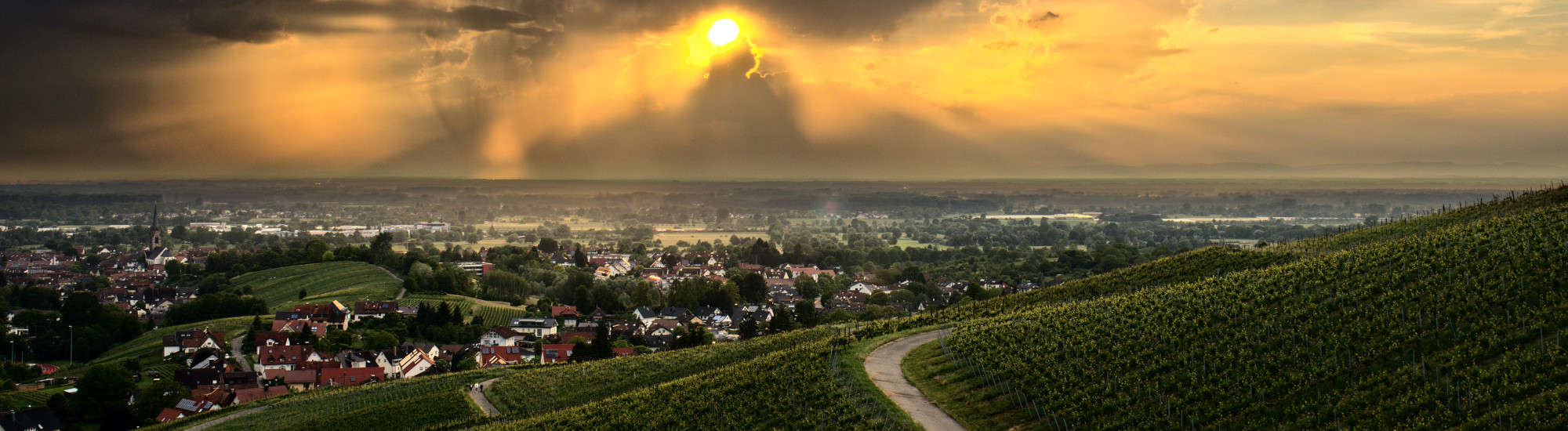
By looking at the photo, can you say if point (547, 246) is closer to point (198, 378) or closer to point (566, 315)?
point (566, 315)

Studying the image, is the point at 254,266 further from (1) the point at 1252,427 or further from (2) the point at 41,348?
(1) the point at 1252,427

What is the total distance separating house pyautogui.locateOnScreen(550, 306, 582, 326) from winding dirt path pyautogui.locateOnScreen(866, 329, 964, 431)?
56536 mm

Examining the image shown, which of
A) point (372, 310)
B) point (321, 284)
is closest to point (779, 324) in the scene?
point (372, 310)

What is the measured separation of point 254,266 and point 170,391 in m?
75.6

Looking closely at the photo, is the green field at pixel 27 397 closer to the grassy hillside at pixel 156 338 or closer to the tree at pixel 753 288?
the grassy hillside at pixel 156 338

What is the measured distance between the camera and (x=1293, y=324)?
26.1 m

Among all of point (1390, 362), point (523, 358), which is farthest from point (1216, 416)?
point (523, 358)

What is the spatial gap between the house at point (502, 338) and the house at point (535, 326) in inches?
42.7

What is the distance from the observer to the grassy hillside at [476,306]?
8881 cm

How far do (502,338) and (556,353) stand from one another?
13527 mm

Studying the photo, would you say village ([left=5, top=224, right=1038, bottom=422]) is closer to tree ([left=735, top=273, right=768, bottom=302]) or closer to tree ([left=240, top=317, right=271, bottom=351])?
tree ([left=240, top=317, right=271, bottom=351])

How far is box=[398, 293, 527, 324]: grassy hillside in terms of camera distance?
8881 centimetres

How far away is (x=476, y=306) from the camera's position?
94.6 meters

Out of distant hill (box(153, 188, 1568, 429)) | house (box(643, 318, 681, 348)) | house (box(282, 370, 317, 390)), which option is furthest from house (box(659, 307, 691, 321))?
distant hill (box(153, 188, 1568, 429))
